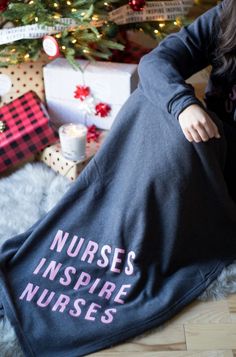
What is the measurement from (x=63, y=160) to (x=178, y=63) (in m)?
0.56

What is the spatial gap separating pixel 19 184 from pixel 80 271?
478 mm

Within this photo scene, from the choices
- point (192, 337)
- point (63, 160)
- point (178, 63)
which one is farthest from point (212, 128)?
point (63, 160)

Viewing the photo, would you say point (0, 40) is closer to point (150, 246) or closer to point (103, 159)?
point (103, 159)

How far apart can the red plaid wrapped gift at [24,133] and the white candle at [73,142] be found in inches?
3.5

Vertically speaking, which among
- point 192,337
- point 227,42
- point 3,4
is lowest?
point 192,337

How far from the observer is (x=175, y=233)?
3.55ft

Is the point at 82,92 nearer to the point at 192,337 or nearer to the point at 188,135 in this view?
the point at 188,135

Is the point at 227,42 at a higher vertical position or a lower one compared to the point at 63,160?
higher

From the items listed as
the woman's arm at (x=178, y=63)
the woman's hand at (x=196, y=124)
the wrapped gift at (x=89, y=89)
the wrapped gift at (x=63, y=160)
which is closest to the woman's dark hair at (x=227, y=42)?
the woman's arm at (x=178, y=63)

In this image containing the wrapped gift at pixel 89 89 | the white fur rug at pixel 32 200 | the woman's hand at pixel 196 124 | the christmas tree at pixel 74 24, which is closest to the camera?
the woman's hand at pixel 196 124

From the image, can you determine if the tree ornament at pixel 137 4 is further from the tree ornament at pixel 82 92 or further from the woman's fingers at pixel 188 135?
the woman's fingers at pixel 188 135

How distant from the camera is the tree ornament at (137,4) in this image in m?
1.54

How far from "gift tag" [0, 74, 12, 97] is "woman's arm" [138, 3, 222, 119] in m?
0.69

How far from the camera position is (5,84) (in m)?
1.62
